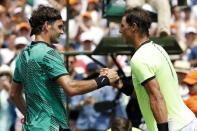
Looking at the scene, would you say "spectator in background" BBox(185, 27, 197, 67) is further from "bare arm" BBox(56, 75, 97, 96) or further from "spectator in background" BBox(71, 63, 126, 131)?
"bare arm" BBox(56, 75, 97, 96)

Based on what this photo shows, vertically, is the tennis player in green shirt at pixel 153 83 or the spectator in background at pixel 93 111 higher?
the tennis player in green shirt at pixel 153 83

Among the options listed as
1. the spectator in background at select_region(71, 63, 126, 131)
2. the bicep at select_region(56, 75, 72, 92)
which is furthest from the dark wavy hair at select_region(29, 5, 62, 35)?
the spectator in background at select_region(71, 63, 126, 131)

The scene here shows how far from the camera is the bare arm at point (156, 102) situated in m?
7.22

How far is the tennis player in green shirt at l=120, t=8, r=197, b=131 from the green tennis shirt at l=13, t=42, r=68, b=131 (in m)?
0.66

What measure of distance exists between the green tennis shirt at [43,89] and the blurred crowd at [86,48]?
3.17 metres

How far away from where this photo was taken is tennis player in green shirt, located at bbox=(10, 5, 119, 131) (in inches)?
291

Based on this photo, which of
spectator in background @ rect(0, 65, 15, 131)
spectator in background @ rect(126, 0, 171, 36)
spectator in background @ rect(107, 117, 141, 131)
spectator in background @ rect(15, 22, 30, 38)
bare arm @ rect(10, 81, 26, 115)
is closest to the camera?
bare arm @ rect(10, 81, 26, 115)

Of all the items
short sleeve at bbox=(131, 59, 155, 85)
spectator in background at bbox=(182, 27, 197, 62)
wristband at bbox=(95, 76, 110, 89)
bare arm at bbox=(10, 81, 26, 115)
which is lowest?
spectator in background at bbox=(182, 27, 197, 62)

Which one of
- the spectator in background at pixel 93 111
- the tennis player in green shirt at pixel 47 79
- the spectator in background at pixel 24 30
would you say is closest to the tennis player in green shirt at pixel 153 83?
the tennis player in green shirt at pixel 47 79

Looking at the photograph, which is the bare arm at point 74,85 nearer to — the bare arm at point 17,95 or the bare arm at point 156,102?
the bare arm at point 156,102

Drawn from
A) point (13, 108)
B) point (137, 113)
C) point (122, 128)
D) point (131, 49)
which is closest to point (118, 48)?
point (131, 49)

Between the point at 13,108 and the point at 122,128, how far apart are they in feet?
14.5

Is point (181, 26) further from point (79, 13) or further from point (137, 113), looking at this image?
point (137, 113)

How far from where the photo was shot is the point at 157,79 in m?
7.34
